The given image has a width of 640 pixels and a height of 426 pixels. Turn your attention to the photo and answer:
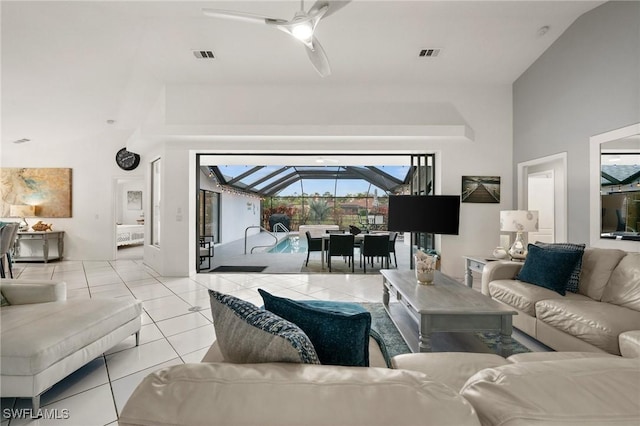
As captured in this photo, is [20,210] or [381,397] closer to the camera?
[381,397]

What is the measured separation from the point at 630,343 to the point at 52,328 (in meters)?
3.66

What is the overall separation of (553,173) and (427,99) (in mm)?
2247

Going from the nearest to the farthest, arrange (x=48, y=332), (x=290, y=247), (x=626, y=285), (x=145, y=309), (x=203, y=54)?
(x=48, y=332)
(x=626, y=285)
(x=145, y=309)
(x=203, y=54)
(x=290, y=247)

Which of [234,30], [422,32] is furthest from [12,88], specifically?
[422,32]

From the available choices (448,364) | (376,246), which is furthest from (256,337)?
(376,246)

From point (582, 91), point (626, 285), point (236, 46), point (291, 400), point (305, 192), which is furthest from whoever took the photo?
point (305, 192)

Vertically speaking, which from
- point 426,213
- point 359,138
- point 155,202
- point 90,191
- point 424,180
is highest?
point 359,138

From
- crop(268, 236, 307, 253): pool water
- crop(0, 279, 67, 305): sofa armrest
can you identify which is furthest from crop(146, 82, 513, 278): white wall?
crop(268, 236, 307, 253): pool water

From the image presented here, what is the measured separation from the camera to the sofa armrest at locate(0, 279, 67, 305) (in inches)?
86.4

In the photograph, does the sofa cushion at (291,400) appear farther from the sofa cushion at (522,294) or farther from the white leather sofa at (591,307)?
the sofa cushion at (522,294)

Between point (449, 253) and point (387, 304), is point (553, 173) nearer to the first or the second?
point (449, 253)

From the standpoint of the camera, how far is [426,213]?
4.73 m

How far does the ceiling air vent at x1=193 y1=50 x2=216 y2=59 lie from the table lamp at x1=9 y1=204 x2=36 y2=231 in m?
5.57

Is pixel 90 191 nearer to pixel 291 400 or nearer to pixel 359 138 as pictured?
pixel 359 138
